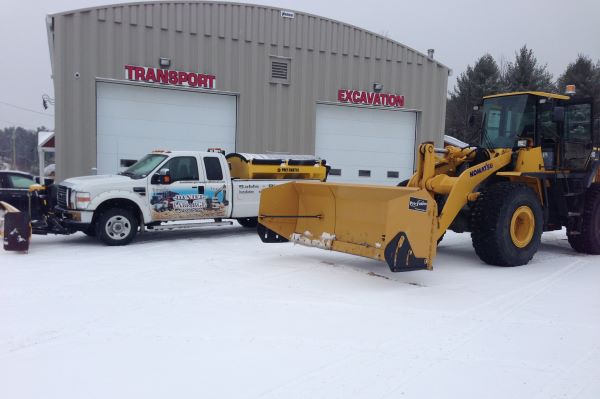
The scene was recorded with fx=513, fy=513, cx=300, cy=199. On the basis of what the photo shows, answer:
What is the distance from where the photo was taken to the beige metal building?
48.7ft

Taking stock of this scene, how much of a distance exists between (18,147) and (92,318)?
83.3 m

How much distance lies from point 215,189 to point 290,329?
616 cm

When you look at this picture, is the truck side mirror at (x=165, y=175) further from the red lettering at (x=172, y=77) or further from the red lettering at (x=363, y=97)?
the red lettering at (x=363, y=97)

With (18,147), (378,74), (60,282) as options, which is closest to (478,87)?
(378,74)

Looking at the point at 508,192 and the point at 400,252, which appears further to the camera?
the point at 508,192

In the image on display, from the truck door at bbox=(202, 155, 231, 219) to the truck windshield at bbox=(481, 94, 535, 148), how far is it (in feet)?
17.5

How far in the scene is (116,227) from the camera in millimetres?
9797

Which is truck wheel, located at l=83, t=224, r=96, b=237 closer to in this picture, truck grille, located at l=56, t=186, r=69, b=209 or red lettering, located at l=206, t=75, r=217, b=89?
truck grille, located at l=56, t=186, r=69, b=209

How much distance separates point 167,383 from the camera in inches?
153

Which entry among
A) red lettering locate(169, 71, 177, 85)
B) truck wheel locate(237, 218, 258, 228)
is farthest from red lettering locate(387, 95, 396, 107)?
truck wheel locate(237, 218, 258, 228)

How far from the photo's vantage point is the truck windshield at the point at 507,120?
9.09 metres

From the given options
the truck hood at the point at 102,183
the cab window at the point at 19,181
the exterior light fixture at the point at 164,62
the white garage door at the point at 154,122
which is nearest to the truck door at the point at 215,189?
the truck hood at the point at 102,183

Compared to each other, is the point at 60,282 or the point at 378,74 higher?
the point at 378,74

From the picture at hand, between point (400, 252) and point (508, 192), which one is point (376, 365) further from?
point (508, 192)
